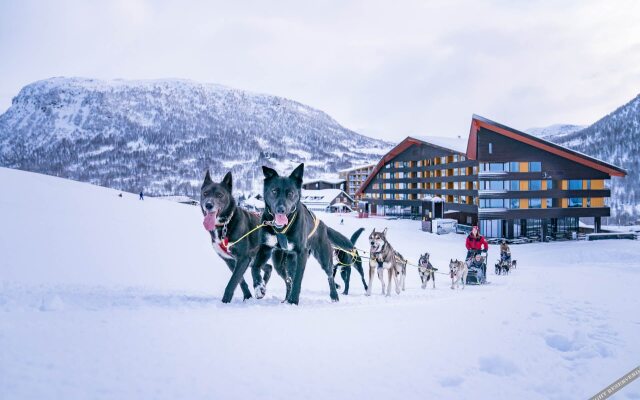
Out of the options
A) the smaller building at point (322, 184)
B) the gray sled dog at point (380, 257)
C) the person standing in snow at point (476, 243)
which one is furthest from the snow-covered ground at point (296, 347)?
the smaller building at point (322, 184)

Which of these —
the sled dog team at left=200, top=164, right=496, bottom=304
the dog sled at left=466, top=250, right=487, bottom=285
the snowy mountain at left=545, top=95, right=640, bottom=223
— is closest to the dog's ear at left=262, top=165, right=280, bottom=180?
the sled dog team at left=200, top=164, right=496, bottom=304

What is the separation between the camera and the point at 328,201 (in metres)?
61.9

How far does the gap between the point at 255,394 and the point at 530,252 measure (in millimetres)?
28545

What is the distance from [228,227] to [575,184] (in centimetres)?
3651

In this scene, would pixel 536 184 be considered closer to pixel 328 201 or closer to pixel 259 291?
pixel 259 291

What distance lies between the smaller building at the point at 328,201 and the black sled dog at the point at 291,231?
2151 inches

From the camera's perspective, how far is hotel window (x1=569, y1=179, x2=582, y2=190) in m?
31.9

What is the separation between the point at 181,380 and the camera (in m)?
2.32

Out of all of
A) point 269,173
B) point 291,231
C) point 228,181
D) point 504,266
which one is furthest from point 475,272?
point 228,181

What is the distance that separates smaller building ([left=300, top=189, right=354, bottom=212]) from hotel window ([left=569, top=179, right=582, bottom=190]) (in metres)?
36.7

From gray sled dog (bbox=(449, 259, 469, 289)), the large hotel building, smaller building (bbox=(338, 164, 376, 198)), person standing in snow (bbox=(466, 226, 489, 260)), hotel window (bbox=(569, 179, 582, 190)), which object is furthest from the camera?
smaller building (bbox=(338, 164, 376, 198))

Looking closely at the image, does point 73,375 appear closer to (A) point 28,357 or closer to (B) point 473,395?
(A) point 28,357

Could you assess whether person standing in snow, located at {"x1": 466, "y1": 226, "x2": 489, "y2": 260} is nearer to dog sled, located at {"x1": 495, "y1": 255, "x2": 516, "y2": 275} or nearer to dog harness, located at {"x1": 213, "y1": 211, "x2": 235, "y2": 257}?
dog sled, located at {"x1": 495, "y1": 255, "x2": 516, "y2": 275}

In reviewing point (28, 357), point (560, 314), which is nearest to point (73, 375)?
point (28, 357)
